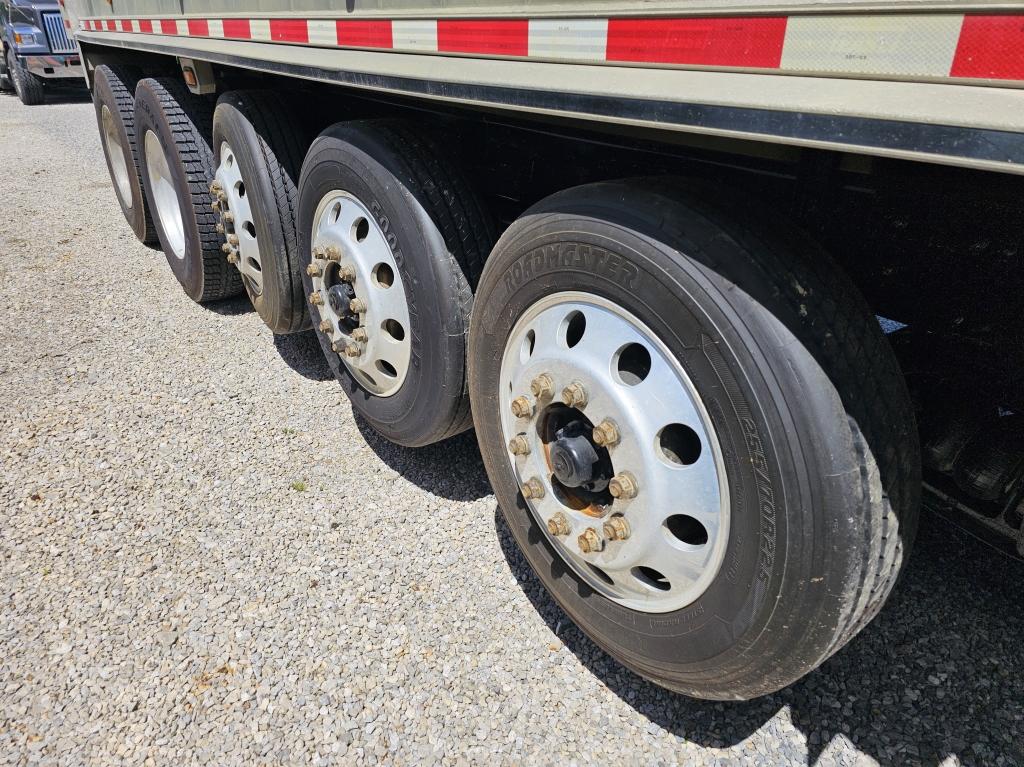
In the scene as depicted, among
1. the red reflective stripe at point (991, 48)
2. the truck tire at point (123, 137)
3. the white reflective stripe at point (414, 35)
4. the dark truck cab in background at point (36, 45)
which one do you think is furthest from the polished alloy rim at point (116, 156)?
the dark truck cab in background at point (36, 45)

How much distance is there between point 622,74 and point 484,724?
144 cm

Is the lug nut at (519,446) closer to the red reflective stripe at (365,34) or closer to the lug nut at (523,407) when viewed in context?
the lug nut at (523,407)

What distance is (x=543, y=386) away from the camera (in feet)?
5.21

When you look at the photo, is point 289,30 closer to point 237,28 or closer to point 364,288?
point 237,28

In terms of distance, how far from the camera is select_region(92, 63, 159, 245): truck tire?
447cm

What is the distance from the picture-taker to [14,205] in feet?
20.1

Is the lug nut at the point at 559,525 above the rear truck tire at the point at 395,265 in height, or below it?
below

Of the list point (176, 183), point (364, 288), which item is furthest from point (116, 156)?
point (364, 288)

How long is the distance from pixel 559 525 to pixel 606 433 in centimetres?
32

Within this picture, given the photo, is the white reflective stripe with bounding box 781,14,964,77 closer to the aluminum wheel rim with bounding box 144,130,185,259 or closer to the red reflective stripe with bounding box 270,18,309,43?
the red reflective stripe with bounding box 270,18,309,43

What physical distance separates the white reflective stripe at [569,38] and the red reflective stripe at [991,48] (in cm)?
59

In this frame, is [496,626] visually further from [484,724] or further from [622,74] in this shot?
[622,74]

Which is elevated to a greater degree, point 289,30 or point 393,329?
point 289,30

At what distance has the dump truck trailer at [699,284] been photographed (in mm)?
966
